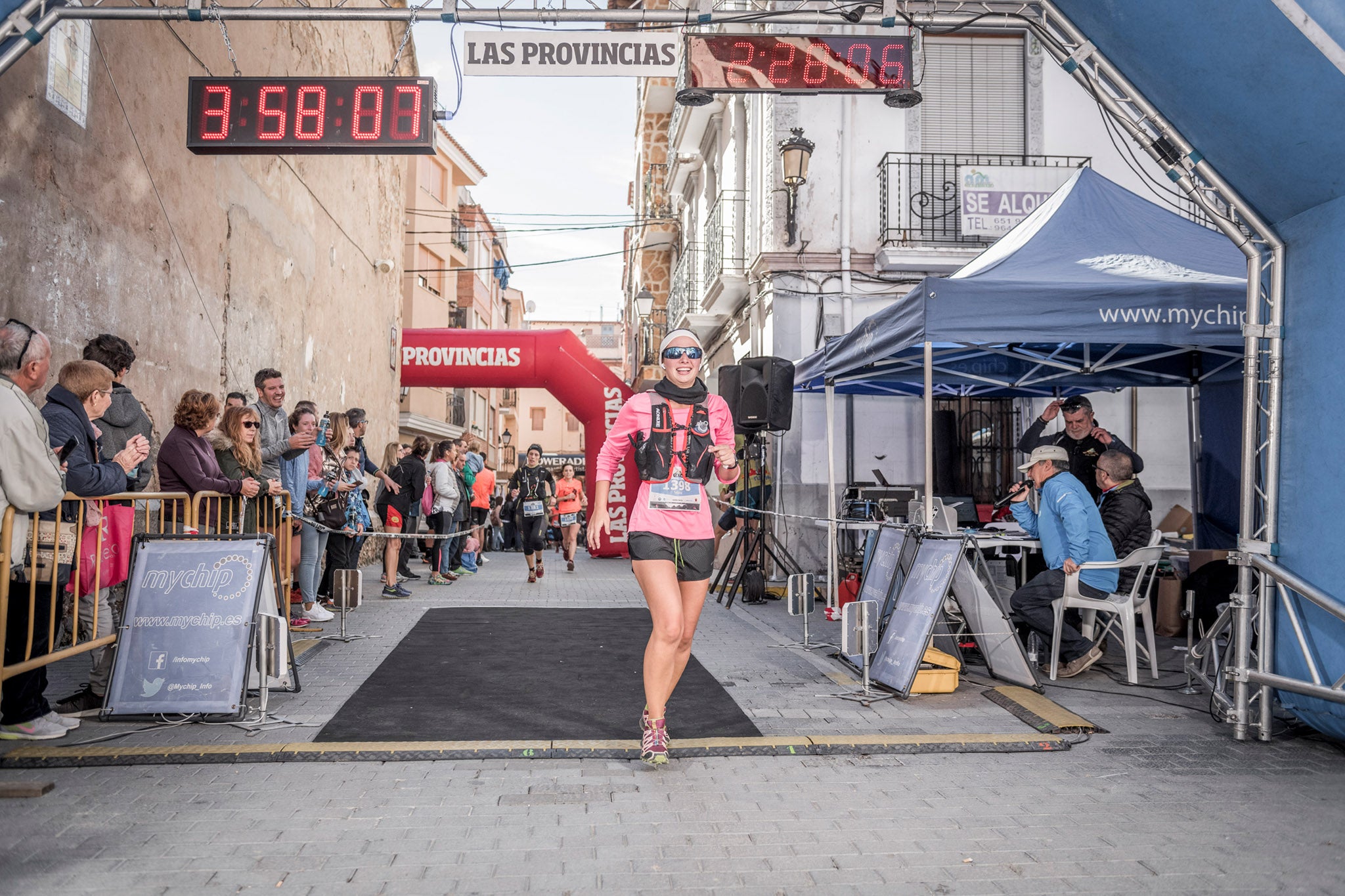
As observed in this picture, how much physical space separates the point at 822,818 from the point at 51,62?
7229 mm

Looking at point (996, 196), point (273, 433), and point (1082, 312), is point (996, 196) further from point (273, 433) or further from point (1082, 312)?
point (273, 433)

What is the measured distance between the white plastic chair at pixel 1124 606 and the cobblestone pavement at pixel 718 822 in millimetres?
1236

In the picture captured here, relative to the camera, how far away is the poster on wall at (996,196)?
14.1 m

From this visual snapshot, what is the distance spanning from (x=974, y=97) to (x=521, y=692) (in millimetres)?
11410

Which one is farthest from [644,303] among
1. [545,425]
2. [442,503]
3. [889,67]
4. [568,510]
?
[545,425]

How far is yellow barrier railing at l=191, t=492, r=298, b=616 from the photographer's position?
23.2 ft

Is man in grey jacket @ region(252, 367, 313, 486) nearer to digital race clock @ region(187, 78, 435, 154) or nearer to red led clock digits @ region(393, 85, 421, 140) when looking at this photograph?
digital race clock @ region(187, 78, 435, 154)

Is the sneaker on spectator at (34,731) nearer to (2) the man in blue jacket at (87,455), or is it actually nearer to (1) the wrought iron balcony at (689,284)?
(2) the man in blue jacket at (87,455)

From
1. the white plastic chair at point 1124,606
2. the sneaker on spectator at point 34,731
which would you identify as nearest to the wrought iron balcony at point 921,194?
the white plastic chair at point 1124,606

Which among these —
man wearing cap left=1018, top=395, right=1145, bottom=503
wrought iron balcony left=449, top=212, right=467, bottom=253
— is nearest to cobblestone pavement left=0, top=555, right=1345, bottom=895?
man wearing cap left=1018, top=395, right=1145, bottom=503

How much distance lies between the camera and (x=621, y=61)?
7281mm

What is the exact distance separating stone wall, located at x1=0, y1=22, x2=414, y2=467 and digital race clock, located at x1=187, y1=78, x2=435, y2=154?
1008mm

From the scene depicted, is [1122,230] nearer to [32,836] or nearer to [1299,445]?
[1299,445]

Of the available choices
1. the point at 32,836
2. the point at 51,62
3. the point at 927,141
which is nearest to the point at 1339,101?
the point at 32,836
